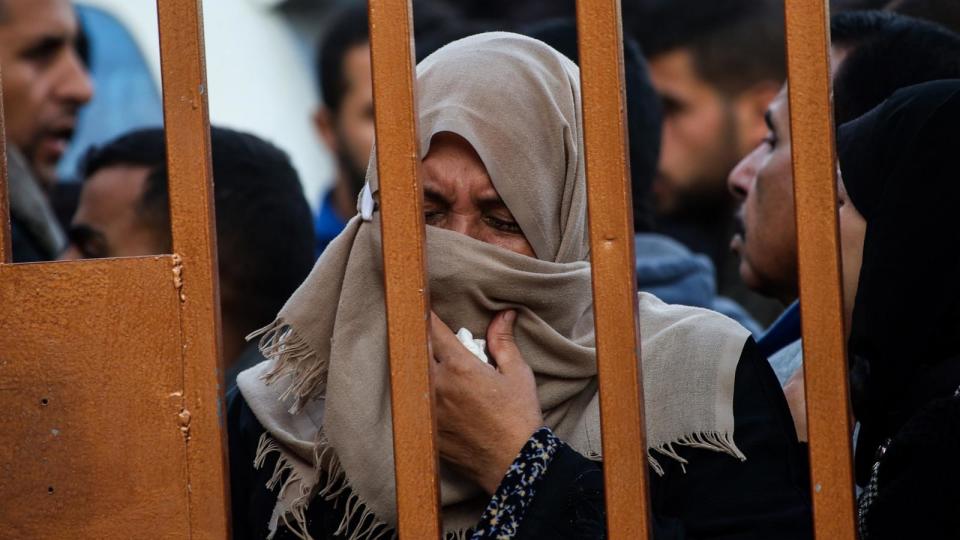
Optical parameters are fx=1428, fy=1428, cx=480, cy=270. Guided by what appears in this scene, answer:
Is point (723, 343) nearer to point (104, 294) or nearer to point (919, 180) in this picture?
point (919, 180)

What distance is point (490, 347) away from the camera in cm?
203

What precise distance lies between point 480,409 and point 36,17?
3.46 meters

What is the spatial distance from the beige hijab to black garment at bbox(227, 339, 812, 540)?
3 cm

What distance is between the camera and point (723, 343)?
1949 millimetres

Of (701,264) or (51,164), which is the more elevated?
(51,164)

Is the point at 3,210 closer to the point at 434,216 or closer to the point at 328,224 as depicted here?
the point at 434,216

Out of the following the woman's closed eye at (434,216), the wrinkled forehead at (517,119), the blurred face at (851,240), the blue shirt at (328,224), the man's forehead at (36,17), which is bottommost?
the blurred face at (851,240)

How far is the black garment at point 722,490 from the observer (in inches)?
69.3

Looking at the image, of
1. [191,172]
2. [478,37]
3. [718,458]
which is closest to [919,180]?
[718,458]

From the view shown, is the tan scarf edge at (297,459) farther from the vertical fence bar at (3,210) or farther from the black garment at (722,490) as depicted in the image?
the vertical fence bar at (3,210)

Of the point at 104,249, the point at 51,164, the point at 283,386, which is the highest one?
the point at 51,164

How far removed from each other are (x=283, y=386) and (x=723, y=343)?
71cm

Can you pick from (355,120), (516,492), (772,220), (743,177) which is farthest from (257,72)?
(516,492)

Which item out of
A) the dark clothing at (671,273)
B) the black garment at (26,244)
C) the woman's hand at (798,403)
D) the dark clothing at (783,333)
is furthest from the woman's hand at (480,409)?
the black garment at (26,244)
